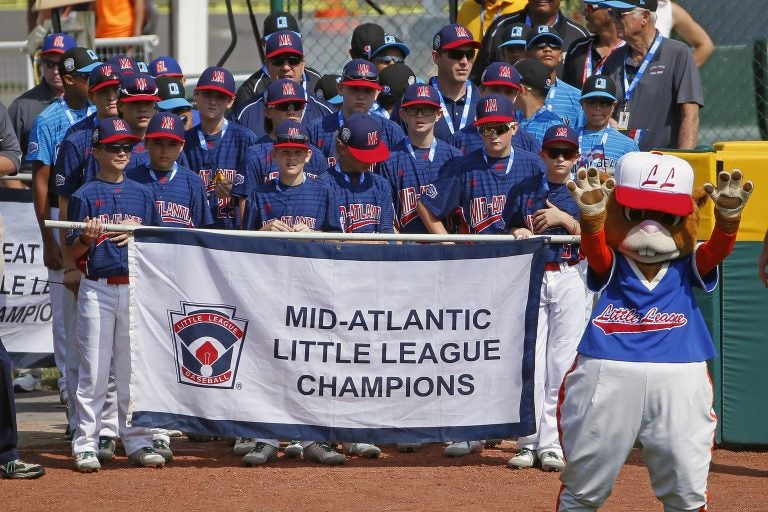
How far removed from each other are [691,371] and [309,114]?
450 cm

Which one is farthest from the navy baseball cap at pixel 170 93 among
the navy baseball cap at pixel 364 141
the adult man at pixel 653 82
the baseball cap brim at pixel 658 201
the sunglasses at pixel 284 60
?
the baseball cap brim at pixel 658 201

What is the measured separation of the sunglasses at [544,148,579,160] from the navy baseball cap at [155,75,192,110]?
9.05ft

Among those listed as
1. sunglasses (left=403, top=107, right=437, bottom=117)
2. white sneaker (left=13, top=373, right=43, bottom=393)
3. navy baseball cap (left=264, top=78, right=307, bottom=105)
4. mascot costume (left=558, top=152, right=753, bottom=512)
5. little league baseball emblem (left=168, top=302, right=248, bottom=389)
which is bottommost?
white sneaker (left=13, top=373, right=43, bottom=393)

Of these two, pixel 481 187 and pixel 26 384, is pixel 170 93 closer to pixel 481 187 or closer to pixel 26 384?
pixel 481 187

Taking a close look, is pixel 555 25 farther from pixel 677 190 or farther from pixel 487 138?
pixel 677 190

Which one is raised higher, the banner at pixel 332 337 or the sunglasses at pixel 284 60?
the sunglasses at pixel 284 60

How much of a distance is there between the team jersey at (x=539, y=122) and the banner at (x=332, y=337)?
5.16 feet

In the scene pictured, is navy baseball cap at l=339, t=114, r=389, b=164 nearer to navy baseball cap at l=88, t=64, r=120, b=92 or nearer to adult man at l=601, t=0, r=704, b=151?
navy baseball cap at l=88, t=64, r=120, b=92

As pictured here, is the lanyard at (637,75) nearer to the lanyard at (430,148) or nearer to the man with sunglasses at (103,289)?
the lanyard at (430,148)

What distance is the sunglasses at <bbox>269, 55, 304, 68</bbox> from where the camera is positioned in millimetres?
9250

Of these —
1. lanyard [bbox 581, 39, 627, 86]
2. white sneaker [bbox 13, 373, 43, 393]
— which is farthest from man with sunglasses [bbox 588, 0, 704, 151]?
white sneaker [bbox 13, 373, 43, 393]

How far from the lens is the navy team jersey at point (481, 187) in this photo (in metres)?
7.80

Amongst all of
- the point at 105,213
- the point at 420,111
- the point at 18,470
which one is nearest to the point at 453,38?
the point at 420,111

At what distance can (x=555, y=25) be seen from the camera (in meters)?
10.8
